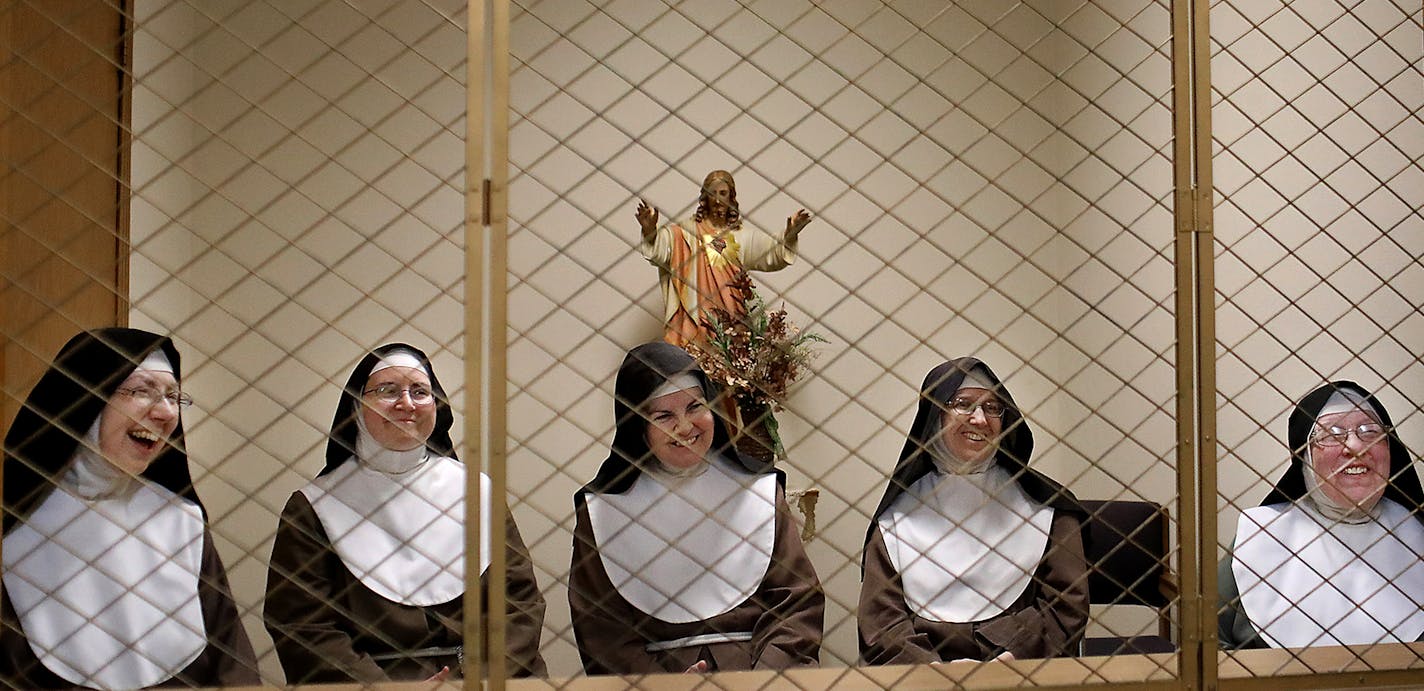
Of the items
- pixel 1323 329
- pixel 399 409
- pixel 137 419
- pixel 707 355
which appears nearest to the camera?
pixel 1323 329

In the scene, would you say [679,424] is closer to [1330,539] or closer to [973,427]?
[973,427]

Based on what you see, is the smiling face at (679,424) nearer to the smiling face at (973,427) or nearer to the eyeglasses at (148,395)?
the smiling face at (973,427)

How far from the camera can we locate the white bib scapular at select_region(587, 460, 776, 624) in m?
2.42

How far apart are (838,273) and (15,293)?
9.73 feet

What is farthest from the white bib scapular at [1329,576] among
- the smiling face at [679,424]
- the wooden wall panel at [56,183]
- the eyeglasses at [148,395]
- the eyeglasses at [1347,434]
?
the wooden wall panel at [56,183]

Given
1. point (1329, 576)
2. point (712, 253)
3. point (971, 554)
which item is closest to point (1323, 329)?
point (1329, 576)

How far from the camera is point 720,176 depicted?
461 cm

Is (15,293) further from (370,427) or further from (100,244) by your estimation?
(370,427)

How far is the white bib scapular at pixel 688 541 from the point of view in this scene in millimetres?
2424

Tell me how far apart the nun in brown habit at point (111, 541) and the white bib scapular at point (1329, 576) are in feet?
5.92

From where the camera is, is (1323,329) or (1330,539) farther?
(1330,539)

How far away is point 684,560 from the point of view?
8.10ft

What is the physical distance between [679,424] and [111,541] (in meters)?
1.02

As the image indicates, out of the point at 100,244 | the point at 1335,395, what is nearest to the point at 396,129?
the point at 100,244
